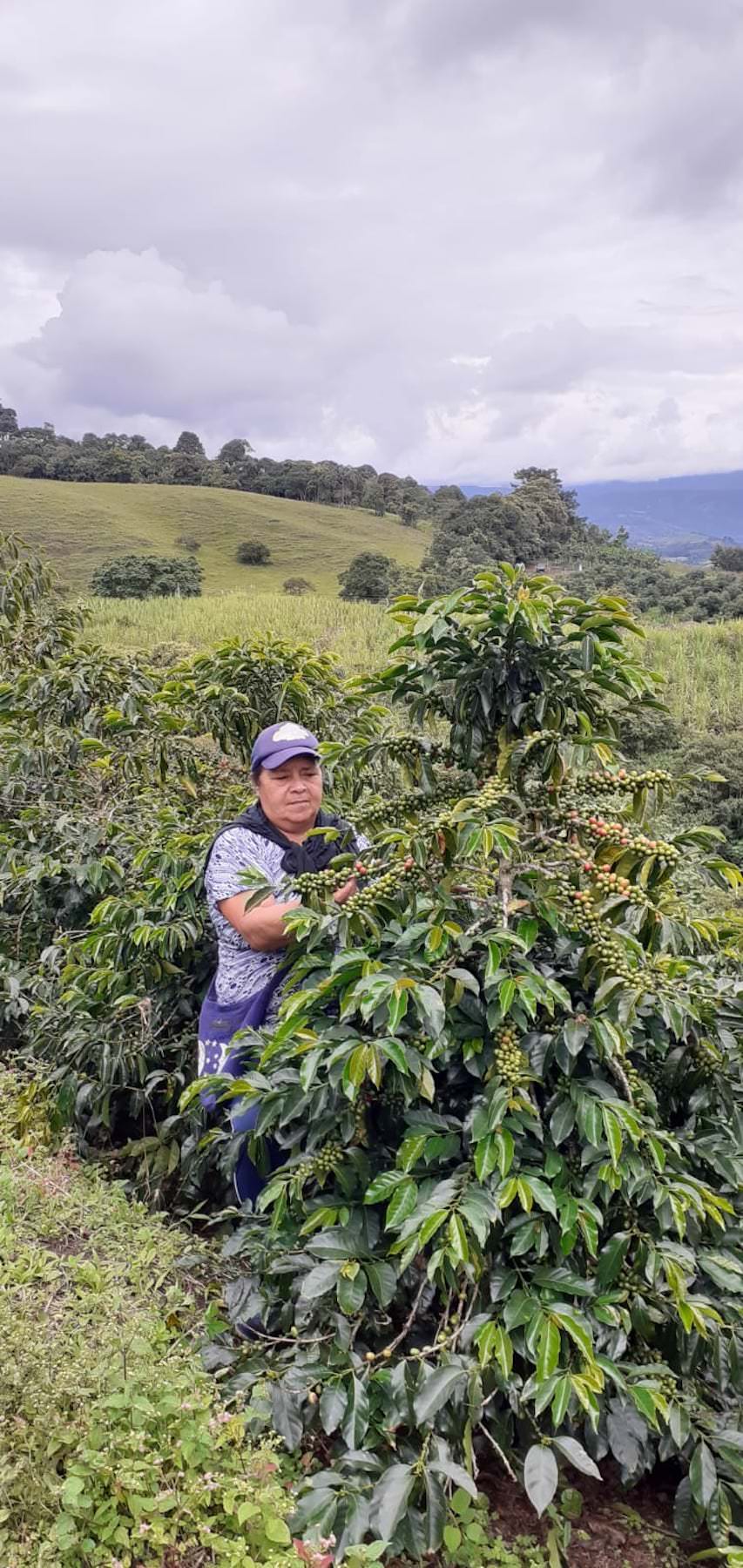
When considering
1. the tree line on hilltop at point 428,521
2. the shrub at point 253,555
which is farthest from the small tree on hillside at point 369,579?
the shrub at point 253,555

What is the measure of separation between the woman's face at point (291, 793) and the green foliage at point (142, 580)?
27.2 meters

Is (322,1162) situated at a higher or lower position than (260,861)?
lower

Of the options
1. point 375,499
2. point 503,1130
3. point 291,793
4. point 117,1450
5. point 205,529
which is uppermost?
point 375,499

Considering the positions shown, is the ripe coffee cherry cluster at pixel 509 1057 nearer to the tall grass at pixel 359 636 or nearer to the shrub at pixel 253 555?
the tall grass at pixel 359 636

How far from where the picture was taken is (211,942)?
3.35 meters

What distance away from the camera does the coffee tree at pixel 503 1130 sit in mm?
1788

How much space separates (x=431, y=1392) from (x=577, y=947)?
0.94m

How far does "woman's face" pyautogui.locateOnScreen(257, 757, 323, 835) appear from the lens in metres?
2.58

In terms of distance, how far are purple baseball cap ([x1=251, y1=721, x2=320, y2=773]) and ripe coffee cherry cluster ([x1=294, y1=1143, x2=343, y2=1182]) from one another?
1022 millimetres

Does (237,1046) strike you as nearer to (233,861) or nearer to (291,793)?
(233,861)

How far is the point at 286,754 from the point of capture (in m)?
2.53

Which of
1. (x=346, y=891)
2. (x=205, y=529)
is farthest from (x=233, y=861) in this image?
(x=205, y=529)

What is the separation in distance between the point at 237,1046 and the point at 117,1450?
901mm

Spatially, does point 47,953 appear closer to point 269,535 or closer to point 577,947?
point 577,947
